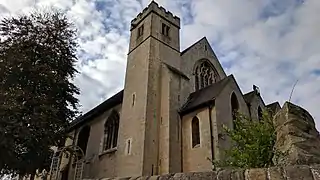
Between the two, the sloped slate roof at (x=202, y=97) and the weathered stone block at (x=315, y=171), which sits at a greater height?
the sloped slate roof at (x=202, y=97)

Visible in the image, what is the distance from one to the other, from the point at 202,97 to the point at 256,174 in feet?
49.1

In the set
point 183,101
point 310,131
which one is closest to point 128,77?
point 183,101

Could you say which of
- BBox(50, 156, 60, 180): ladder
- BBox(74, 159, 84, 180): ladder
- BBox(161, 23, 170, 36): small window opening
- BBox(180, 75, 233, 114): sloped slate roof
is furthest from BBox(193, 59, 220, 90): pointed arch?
BBox(50, 156, 60, 180): ladder

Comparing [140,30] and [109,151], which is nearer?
[109,151]

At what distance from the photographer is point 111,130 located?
2275 cm

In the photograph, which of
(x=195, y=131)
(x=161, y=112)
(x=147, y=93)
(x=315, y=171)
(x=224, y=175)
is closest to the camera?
(x=315, y=171)

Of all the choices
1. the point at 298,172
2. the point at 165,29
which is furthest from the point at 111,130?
the point at 298,172

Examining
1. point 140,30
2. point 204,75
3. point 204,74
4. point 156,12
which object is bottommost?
point 204,75

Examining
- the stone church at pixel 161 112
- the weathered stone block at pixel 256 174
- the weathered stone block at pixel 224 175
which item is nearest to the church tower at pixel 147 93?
the stone church at pixel 161 112

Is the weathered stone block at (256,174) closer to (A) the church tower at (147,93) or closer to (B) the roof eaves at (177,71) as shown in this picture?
(A) the church tower at (147,93)

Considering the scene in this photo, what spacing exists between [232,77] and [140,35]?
312 inches

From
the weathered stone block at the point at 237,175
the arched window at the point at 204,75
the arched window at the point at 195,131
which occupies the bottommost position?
the weathered stone block at the point at 237,175

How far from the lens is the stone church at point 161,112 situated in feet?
56.9

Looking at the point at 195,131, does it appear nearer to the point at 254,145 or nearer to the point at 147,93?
the point at 147,93
